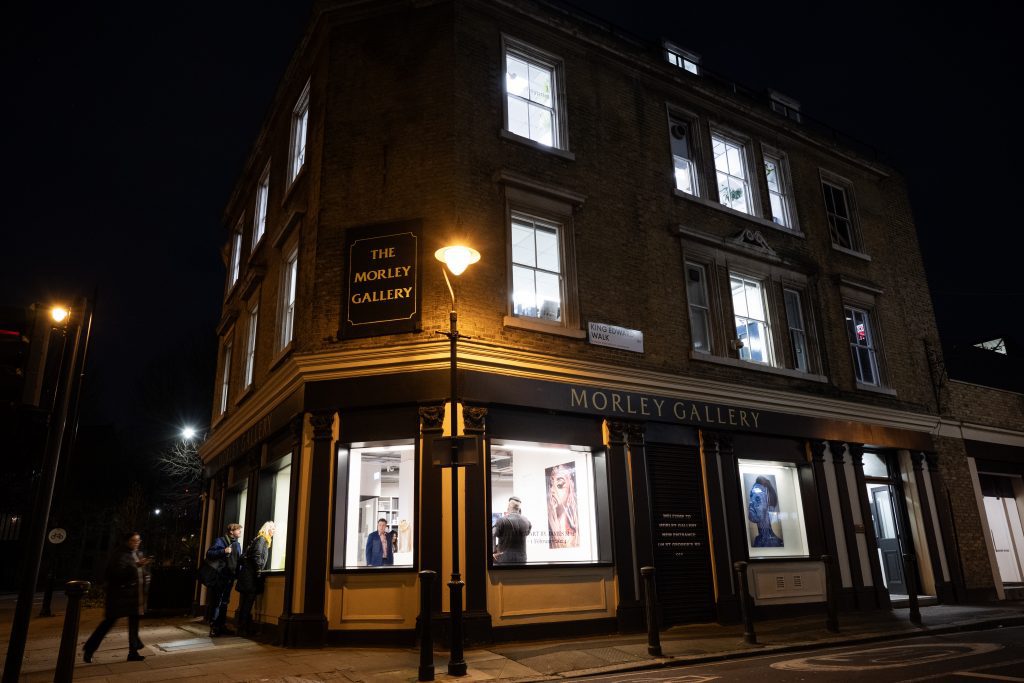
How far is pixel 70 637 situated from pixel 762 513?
1103cm

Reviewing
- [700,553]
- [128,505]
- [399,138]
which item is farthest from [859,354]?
[128,505]

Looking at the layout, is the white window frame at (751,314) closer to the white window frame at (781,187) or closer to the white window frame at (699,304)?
the white window frame at (699,304)

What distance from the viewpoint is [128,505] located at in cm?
2739

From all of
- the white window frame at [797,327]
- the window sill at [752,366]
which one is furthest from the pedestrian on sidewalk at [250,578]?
the white window frame at [797,327]

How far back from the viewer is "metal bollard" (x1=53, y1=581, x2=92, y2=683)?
588cm

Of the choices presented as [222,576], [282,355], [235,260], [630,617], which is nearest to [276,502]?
[222,576]

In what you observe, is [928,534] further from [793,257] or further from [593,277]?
[593,277]

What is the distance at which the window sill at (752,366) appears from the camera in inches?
511

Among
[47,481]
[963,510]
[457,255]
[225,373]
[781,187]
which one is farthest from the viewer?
[225,373]

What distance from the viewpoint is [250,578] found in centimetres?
1104

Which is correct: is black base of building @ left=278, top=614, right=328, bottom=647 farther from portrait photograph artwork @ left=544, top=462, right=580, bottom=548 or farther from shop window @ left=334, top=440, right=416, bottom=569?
portrait photograph artwork @ left=544, top=462, right=580, bottom=548

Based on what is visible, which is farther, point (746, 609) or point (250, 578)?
point (250, 578)

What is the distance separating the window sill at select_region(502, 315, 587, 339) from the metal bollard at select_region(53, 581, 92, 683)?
6.56 meters

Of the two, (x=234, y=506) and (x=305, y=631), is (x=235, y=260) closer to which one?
(x=234, y=506)
